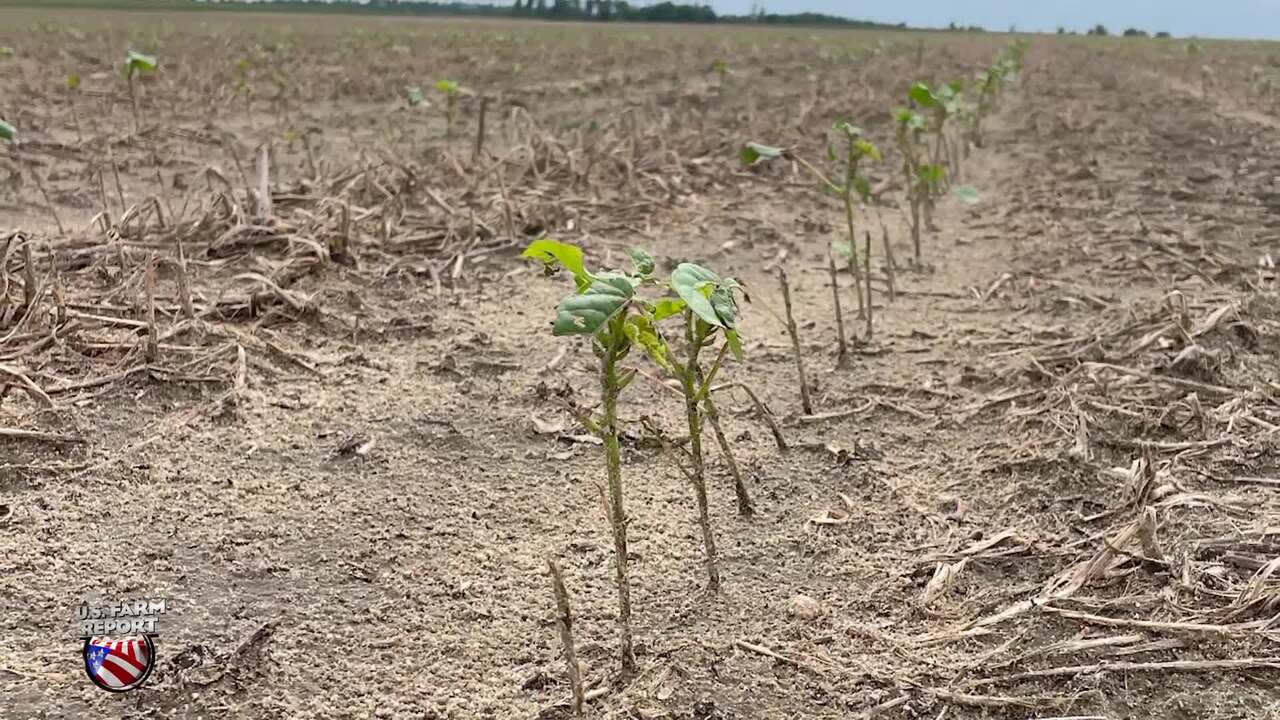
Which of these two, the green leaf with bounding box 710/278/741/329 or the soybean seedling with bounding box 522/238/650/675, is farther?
the green leaf with bounding box 710/278/741/329

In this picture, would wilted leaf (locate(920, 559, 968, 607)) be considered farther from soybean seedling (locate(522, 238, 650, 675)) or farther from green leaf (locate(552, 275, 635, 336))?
green leaf (locate(552, 275, 635, 336))

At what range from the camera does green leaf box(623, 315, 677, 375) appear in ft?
5.01

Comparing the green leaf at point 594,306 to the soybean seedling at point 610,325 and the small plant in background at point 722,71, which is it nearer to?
the soybean seedling at point 610,325

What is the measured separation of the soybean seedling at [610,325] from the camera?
1.39 meters

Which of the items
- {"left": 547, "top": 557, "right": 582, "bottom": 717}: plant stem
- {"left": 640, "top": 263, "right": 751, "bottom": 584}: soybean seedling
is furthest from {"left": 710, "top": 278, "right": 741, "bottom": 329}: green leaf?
{"left": 547, "top": 557, "right": 582, "bottom": 717}: plant stem

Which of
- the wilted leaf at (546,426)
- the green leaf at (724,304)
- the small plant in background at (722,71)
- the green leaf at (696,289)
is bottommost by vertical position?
the wilted leaf at (546,426)

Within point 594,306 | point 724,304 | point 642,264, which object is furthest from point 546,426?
point 594,306

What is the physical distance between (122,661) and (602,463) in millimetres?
1108

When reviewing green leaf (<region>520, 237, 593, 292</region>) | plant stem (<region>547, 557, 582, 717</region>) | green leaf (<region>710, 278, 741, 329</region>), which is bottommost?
plant stem (<region>547, 557, 582, 717</region>)

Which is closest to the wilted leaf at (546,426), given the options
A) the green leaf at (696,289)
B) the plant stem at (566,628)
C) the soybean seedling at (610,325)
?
the soybean seedling at (610,325)

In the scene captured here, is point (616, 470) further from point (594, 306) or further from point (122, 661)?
point (122, 661)

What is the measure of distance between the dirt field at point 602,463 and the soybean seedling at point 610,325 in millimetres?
185

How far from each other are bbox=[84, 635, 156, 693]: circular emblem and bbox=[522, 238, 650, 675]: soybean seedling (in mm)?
691

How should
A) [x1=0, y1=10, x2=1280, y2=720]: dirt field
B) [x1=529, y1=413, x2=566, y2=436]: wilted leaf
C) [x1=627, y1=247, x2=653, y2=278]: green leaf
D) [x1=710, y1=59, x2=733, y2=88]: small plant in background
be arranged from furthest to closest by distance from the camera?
[x1=710, y1=59, x2=733, y2=88]: small plant in background < [x1=529, y1=413, x2=566, y2=436]: wilted leaf < [x1=627, y1=247, x2=653, y2=278]: green leaf < [x1=0, y1=10, x2=1280, y2=720]: dirt field
